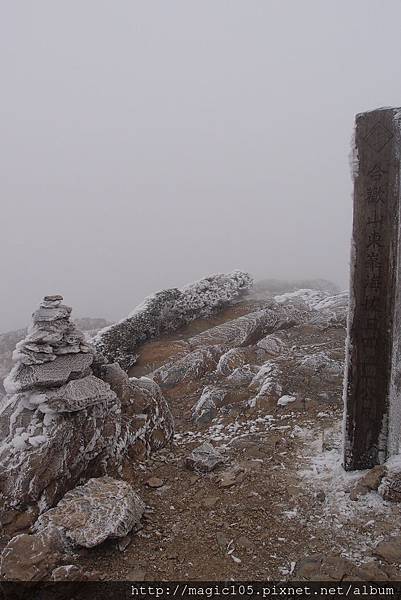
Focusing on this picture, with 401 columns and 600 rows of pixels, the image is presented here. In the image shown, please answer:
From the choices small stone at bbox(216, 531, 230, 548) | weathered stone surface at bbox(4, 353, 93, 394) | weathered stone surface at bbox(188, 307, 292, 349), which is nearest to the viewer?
small stone at bbox(216, 531, 230, 548)

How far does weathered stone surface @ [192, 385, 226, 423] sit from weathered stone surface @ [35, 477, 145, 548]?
117 inches

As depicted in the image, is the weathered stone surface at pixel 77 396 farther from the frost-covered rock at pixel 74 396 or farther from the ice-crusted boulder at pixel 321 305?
the ice-crusted boulder at pixel 321 305

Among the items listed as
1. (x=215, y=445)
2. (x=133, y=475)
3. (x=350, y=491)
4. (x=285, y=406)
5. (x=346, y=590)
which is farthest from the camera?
(x=285, y=406)

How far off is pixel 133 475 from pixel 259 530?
2.21 metres

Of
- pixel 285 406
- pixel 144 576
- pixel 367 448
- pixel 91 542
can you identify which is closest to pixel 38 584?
pixel 91 542

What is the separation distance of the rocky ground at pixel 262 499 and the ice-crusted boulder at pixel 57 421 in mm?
649

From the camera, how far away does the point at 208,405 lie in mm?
8266

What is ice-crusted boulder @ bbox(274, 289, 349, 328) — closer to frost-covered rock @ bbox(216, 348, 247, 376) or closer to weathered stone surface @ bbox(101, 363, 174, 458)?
frost-covered rock @ bbox(216, 348, 247, 376)

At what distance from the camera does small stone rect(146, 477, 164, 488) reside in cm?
589

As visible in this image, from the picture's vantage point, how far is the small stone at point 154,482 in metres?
5.89

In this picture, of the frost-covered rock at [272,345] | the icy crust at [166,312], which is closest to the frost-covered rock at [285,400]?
the frost-covered rock at [272,345]

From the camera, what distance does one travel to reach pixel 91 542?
14.3ft

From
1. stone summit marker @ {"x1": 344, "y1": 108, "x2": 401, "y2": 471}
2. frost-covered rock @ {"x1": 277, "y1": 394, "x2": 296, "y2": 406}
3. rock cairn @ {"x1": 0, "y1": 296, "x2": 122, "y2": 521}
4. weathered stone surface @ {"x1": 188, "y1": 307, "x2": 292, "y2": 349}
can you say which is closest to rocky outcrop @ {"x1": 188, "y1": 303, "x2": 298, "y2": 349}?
weathered stone surface @ {"x1": 188, "y1": 307, "x2": 292, "y2": 349}

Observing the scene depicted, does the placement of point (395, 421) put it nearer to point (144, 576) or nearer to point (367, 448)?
point (367, 448)
